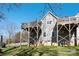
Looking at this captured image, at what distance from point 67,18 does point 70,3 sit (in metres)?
0.28

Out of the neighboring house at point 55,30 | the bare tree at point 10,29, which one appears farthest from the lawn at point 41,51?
the bare tree at point 10,29

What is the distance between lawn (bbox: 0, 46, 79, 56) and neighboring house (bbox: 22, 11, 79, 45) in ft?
0.34

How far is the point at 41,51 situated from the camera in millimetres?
5445

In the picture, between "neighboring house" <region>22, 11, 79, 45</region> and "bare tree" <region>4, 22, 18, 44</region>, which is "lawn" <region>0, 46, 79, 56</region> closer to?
"neighboring house" <region>22, 11, 79, 45</region>

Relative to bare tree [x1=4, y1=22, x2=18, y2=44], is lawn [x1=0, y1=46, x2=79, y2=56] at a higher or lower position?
lower

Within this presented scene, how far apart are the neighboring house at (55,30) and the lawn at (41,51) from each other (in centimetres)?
10

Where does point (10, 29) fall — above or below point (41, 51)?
above

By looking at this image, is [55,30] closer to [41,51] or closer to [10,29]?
[41,51]

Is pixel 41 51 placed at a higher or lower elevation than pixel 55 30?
lower

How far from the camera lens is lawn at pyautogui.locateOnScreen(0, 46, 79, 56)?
17.7 ft

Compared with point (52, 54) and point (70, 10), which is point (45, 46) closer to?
point (52, 54)

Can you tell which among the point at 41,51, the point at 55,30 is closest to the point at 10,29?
the point at 41,51

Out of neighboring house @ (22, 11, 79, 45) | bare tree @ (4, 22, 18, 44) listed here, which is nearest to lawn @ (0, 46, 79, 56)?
neighboring house @ (22, 11, 79, 45)

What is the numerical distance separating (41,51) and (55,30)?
0.47 meters
